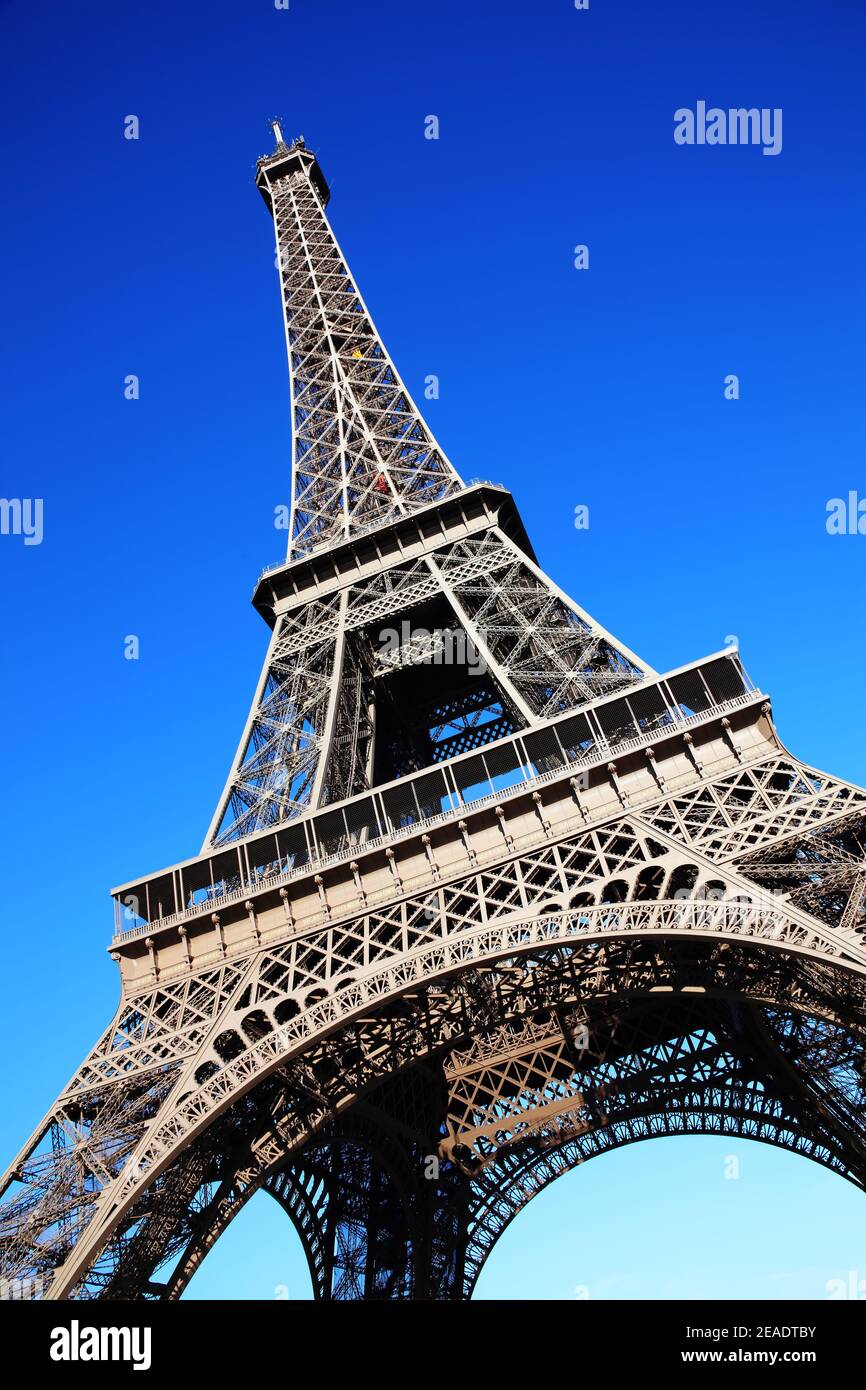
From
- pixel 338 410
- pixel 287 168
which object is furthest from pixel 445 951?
pixel 287 168

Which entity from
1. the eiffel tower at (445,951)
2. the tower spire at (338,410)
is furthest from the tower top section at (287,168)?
the eiffel tower at (445,951)

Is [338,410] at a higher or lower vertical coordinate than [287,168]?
lower

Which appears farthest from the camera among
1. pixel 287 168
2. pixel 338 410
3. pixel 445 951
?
pixel 287 168

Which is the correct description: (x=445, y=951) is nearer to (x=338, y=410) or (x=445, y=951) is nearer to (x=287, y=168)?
(x=338, y=410)

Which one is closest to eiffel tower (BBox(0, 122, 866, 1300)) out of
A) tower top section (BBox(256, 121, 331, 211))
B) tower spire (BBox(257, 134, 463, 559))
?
tower spire (BBox(257, 134, 463, 559))

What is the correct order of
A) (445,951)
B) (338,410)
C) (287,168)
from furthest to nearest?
(287,168), (338,410), (445,951)

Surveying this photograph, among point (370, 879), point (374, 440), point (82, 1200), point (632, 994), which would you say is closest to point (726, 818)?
point (632, 994)
